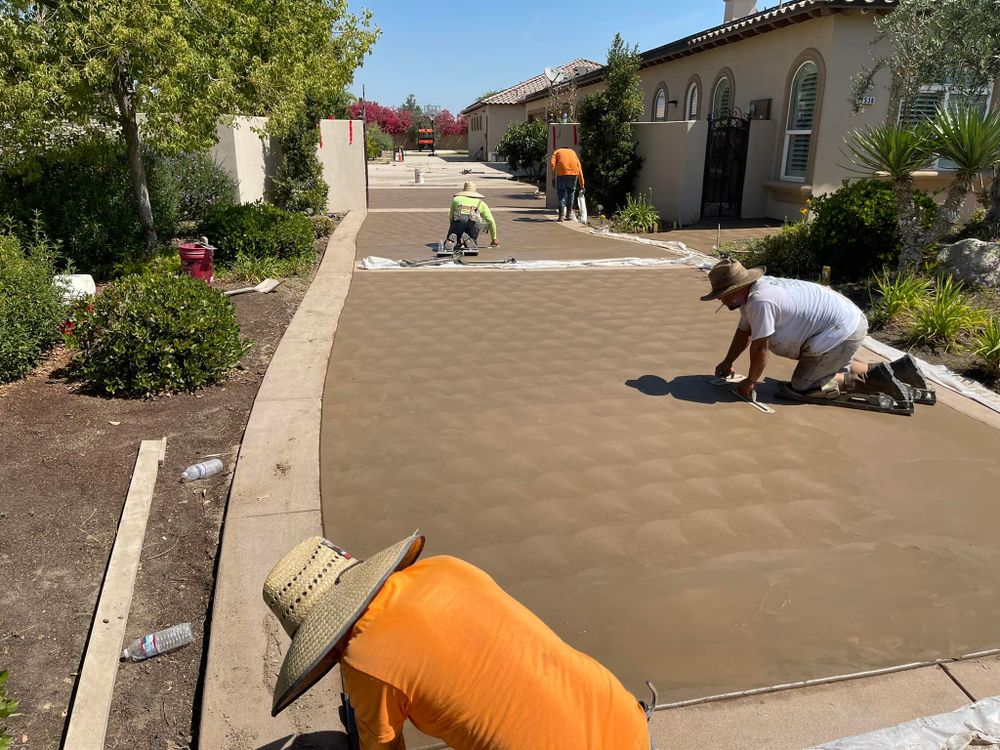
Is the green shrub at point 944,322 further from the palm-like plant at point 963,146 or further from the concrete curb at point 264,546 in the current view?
the concrete curb at point 264,546

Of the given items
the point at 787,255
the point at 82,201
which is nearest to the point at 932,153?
the point at 787,255

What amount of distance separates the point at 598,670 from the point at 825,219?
28.2 feet

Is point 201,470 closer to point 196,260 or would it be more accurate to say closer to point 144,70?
point 196,260

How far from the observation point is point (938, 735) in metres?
2.66

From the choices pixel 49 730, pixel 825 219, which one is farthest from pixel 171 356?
pixel 825 219

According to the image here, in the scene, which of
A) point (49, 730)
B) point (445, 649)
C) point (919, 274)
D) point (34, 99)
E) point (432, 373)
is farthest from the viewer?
point (919, 274)

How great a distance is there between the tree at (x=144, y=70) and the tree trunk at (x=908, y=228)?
798 cm

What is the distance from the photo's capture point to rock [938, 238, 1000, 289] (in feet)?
26.4

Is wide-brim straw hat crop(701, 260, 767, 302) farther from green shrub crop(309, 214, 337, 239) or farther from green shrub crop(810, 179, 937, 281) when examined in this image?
green shrub crop(309, 214, 337, 239)

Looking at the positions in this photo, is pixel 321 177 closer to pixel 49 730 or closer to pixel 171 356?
pixel 171 356

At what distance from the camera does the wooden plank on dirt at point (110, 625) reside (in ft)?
8.96

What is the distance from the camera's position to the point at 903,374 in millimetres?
5703

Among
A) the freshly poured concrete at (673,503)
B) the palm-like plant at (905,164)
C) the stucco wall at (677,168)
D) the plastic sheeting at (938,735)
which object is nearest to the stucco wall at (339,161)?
the stucco wall at (677,168)

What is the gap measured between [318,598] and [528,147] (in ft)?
98.6
